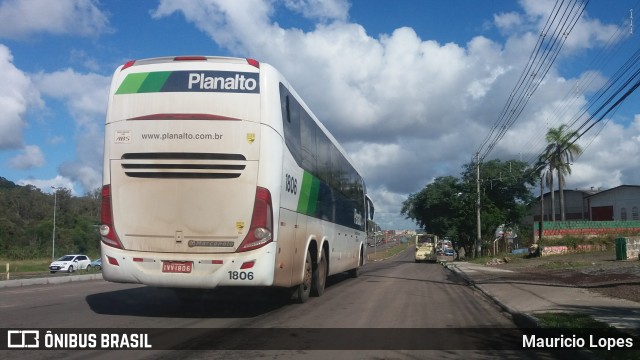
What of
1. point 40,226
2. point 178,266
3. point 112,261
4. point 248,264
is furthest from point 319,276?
point 40,226

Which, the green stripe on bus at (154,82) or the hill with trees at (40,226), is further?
the hill with trees at (40,226)

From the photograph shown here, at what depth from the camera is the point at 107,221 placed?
9.37 m

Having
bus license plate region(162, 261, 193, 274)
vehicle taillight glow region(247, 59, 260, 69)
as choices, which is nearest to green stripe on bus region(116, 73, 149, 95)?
vehicle taillight glow region(247, 59, 260, 69)

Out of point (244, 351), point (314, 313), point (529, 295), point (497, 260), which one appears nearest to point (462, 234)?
point (497, 260)

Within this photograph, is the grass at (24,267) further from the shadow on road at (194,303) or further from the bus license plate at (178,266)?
the bus license plate at (178,266)

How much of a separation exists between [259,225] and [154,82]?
303 cm

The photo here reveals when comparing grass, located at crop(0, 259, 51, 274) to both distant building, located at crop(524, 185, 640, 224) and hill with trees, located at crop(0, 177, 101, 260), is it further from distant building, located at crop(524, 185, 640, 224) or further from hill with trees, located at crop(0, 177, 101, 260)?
distant building, located at crop(524, 185, 640, 224)

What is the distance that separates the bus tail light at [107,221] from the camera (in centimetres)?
931

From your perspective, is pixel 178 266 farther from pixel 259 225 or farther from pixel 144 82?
pixel 144 82

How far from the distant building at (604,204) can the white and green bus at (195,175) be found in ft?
175

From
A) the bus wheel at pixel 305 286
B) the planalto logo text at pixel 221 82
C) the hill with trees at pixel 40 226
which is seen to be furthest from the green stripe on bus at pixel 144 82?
the hill with trees at pixel 40 226

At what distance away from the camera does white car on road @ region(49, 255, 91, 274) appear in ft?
132

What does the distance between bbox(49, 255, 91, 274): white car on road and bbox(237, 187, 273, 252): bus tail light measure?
3595 centimetres

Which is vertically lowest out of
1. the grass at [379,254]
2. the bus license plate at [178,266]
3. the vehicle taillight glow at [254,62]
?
the grass at [379,254]
